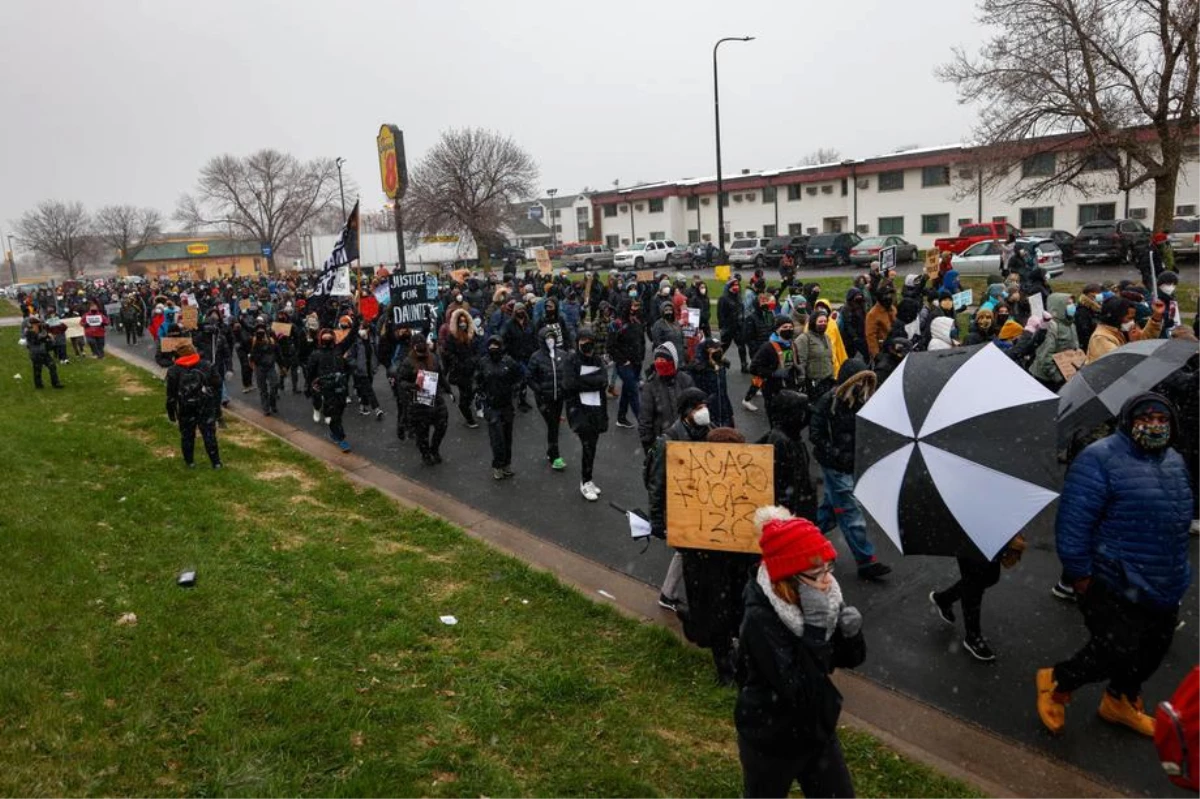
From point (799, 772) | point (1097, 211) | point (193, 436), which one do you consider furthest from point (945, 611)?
point (1097, 211)

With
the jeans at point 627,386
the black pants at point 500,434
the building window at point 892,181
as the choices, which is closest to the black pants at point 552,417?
the black pants at point 500,434

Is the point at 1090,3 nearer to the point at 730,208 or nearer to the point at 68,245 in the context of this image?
the point at 730,208

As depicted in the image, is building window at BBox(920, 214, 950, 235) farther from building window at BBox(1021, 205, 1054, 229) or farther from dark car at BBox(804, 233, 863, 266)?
dark car at BBox(804, 233, 863, 266)

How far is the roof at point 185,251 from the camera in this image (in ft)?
354

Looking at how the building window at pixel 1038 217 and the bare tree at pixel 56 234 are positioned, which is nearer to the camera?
the building window at pixel 1038 217

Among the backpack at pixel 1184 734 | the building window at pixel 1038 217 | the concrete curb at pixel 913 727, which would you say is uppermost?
the building window at pixel 1038 217

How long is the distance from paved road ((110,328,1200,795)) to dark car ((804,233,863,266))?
26.9m

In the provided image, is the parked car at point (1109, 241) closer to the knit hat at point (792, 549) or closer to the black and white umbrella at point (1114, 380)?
the black and white umbrella at point (1114, 380)

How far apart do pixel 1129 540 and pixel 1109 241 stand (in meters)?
27.3

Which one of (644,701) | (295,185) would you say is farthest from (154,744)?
(295,185)

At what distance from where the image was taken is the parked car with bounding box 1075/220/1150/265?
1028 inches

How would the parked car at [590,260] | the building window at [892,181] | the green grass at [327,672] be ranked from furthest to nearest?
the parked car at [590,260] < the building window at [892,181] < the green grass at [327,672]

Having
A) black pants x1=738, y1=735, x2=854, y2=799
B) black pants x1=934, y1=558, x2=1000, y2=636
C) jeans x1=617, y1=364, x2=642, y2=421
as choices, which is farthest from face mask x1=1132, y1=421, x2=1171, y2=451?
jeans x1=617, y1=364, x2=642, y2=421

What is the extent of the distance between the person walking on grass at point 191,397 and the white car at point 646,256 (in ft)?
109
